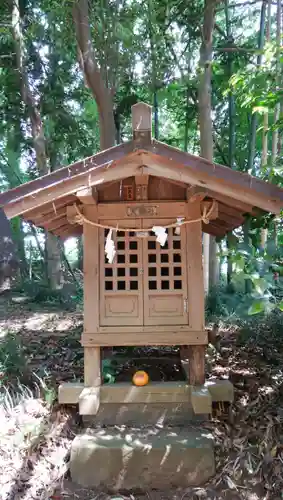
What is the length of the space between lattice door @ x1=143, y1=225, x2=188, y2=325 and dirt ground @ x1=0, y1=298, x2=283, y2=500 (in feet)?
3.70

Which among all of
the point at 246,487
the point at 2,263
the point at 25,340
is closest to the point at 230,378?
the point at 246,487

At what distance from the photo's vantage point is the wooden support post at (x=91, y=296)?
12.4 ft

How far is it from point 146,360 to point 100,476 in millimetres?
1827

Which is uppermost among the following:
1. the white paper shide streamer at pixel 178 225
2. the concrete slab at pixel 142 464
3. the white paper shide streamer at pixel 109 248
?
the white paper shide streamer at pixel 178 225

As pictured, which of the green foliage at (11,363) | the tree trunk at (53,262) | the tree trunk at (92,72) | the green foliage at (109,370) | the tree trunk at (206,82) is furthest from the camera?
the tree trunk at (53,262)

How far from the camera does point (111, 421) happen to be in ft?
12.5

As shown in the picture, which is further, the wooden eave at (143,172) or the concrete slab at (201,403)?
the concrete slab at (201,403)

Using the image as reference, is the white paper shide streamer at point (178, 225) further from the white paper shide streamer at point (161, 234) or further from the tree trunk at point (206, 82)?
the tree trunk at point (206, 82)

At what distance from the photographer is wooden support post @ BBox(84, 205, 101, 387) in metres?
3.78

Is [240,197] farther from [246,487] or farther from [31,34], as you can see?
[31,34]

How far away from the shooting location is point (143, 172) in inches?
131

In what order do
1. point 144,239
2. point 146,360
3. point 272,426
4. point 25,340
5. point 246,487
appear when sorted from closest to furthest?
point 246,487
point 272,426
point 144,239
point 146,360
point 25,340

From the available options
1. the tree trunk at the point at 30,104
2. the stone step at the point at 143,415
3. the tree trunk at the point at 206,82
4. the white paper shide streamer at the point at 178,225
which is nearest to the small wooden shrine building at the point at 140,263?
the white paper shide streamer at the point at 178,225

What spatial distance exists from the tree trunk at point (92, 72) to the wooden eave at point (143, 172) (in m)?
4.21
